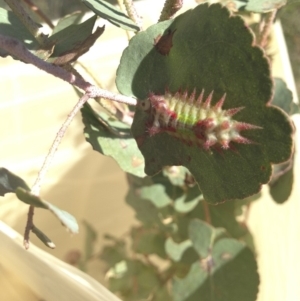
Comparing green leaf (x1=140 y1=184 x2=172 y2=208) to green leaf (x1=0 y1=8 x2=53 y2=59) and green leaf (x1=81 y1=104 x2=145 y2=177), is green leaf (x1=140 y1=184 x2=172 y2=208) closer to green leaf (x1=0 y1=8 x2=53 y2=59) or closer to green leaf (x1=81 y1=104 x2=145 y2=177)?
green leaf (x1=81 y1=104 x2=145 y2=177)

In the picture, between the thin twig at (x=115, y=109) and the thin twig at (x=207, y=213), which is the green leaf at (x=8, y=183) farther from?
the thin twig at (x=207, y=213)

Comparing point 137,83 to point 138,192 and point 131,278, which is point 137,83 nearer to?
point 138,192

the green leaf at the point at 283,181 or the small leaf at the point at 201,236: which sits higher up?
the green leaf at the point at 283,181

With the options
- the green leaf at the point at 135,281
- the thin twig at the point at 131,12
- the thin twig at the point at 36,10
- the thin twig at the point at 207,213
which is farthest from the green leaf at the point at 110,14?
the green leaf at the point at 135,281

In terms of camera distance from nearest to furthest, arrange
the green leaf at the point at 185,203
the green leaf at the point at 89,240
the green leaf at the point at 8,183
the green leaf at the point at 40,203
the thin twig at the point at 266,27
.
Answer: the green leaf at the point at 40,203 → the green leaf at the point at 8,183 → the thin twig at the point at 266,27 → the green leaf at the point at 185,203 → the green leaf at the point at 89,240

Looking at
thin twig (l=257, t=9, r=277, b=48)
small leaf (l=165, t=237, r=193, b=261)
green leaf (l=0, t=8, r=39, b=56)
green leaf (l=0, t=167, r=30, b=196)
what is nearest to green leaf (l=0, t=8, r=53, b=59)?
green leaf (l=0, t=8, r=39, b=56)

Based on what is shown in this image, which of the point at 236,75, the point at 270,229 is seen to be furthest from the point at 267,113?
the point at 270,229
